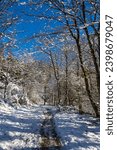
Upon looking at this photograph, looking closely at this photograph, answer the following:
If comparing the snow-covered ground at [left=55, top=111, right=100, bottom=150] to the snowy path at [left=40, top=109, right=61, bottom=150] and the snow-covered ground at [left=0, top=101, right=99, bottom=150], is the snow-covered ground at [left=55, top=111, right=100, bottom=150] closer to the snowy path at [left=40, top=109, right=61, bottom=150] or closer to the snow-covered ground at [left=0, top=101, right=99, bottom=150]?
the snow-covered ground at [left=0, top=101, right=99, bottom=150]

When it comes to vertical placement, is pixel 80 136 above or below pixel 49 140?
above

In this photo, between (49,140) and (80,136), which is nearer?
(49,140)

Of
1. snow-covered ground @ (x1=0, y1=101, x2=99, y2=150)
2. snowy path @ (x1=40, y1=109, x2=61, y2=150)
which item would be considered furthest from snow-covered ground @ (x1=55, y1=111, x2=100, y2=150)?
snowy path @ (x1=40, y1=109, x2=61, y2=150)

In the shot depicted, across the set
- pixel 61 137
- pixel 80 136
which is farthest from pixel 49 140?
pixel 80 136

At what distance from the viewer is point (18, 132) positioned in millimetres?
17234

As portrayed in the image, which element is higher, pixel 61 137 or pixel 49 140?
pixel 61 137

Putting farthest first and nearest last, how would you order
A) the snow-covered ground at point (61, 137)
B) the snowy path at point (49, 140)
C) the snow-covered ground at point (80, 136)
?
1. the snowy path at point (49, 140)
2. the snow-covered ground at point (61, 137)
3. the snow-covered ground at point (80, 136)

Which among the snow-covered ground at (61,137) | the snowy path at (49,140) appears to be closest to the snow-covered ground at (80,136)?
the snow-covered ground at (61,137)

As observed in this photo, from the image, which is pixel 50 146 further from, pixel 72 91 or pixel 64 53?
pixel 72 91

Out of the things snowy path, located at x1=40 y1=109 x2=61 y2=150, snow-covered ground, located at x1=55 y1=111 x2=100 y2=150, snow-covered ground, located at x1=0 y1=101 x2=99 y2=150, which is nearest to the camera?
snow-covered ground, located at x1=55 y1=111 x2=100 y2=150

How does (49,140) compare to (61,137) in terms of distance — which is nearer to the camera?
(49,140)

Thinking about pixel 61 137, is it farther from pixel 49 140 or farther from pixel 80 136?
pixel 80 136

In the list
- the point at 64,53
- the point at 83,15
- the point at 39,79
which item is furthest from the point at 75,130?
the point at 39,79

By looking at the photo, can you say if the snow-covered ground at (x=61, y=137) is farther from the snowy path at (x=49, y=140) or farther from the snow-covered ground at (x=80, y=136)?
the snowy path at (x=49, y=140)
